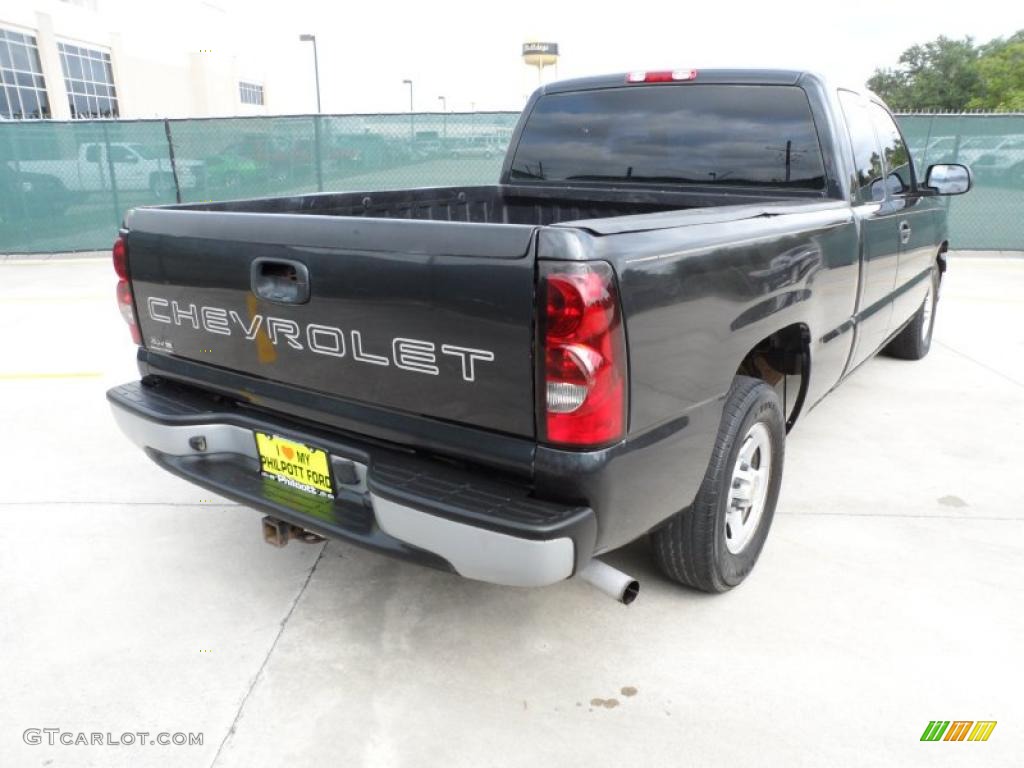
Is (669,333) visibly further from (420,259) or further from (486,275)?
(420,259)

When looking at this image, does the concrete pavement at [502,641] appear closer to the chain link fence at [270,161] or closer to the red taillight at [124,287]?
the red taillight at [124,287]

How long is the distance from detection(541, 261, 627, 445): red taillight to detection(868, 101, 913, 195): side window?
9.64ft

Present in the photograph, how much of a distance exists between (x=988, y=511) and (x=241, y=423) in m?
3.29

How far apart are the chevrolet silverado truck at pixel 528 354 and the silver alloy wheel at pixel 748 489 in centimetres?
1

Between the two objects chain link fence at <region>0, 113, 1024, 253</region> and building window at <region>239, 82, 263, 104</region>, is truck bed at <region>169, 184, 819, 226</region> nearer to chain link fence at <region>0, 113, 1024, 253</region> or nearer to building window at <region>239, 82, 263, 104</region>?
chain link fence at <region>0, 113, 1024, 253</region>

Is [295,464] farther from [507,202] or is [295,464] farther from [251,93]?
[251,93]

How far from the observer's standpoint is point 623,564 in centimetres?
314

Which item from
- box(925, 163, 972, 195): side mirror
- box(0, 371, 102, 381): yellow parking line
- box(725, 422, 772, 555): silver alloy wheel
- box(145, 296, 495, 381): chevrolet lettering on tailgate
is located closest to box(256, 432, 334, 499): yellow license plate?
box(145, 296, 495, 381): chevrolet lettering on tailgate

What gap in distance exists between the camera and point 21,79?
31.7 metres

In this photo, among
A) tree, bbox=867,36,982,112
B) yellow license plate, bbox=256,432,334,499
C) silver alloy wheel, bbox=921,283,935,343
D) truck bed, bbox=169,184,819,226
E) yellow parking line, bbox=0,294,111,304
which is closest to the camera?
yellow license plate, bbox=256,432,334,499

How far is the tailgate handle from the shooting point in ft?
7.66

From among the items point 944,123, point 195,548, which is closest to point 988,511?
point 195,548

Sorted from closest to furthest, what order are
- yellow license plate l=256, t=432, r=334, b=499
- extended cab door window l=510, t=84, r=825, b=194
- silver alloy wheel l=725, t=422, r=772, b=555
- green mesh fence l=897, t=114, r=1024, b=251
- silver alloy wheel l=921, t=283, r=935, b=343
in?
yellow license plate l=256, t=432, r=334, b=499
silver alloy wheel l=725, t=422, r=772, b=555
extended cab door window l=510, t=84, r=825, b=194
silver alloy wheel l=921, t=283, r=935, b=343
green mesh fence l=897, t=114, r=1024, b=251

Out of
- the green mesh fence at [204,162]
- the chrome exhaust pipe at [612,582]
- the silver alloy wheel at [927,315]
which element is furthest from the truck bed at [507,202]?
the green mesh fence at [204,162]
